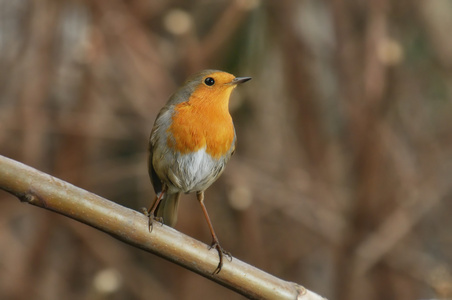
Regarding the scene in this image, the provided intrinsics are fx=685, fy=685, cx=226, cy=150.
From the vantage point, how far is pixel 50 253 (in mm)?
4559

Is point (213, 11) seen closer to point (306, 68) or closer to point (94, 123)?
point (306, 68)

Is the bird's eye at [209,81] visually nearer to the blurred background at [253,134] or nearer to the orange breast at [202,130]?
the orange breast at [202,130]

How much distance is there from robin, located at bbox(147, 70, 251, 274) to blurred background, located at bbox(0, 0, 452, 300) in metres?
1.37

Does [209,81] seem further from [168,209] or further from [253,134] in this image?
[253,134]

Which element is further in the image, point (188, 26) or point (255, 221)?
point (255, 221)

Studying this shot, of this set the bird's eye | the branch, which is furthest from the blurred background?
the branch

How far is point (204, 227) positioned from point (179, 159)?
2174 mm

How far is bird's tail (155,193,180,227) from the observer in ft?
9.52

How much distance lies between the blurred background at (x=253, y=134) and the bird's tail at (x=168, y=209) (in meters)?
1.13

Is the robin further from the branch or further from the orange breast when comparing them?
the branch

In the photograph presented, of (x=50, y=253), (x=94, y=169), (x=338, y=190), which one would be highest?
(x=338, y=190)

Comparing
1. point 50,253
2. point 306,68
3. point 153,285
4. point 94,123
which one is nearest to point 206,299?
point 153,285

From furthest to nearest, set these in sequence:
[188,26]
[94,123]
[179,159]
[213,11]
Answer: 1. [213,11]
2. [94,123]
3. [188,26]
4. [179,159]

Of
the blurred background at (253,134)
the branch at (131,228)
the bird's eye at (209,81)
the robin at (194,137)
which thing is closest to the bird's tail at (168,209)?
the robin at (194,137)
